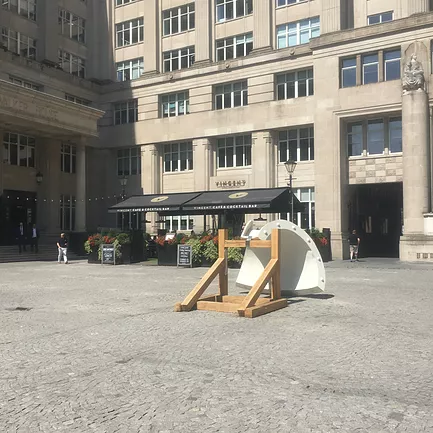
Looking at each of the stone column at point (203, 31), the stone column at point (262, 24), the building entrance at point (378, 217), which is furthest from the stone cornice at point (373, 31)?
the stone column at point (203, 31)

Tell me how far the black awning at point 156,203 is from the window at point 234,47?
12.4 meters

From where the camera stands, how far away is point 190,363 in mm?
6156

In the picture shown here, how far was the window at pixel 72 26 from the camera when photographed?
132ft

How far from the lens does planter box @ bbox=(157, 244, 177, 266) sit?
2447cm

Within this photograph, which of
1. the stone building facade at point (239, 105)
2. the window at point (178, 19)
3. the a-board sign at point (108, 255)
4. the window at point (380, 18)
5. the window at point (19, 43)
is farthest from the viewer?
the window at point (178, 19)

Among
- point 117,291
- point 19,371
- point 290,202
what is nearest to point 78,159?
point 290,202

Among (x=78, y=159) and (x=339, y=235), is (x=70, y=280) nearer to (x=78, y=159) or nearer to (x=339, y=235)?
(x=339, y=235)

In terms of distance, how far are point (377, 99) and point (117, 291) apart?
834 inches

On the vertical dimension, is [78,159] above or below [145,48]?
below

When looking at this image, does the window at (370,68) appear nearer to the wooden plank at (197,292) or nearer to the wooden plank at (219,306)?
the wooden plank at (197,292)

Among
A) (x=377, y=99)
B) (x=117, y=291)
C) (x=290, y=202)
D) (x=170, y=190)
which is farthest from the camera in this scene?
(x=170, y=190)

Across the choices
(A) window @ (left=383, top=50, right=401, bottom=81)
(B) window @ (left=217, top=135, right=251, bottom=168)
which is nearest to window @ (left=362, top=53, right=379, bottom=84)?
(A) window @ (left=383, top=50, right=401, bottom=81)

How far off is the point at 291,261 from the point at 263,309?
286cm

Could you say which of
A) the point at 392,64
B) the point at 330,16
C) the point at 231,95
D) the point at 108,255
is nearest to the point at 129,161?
the point at 231,95
